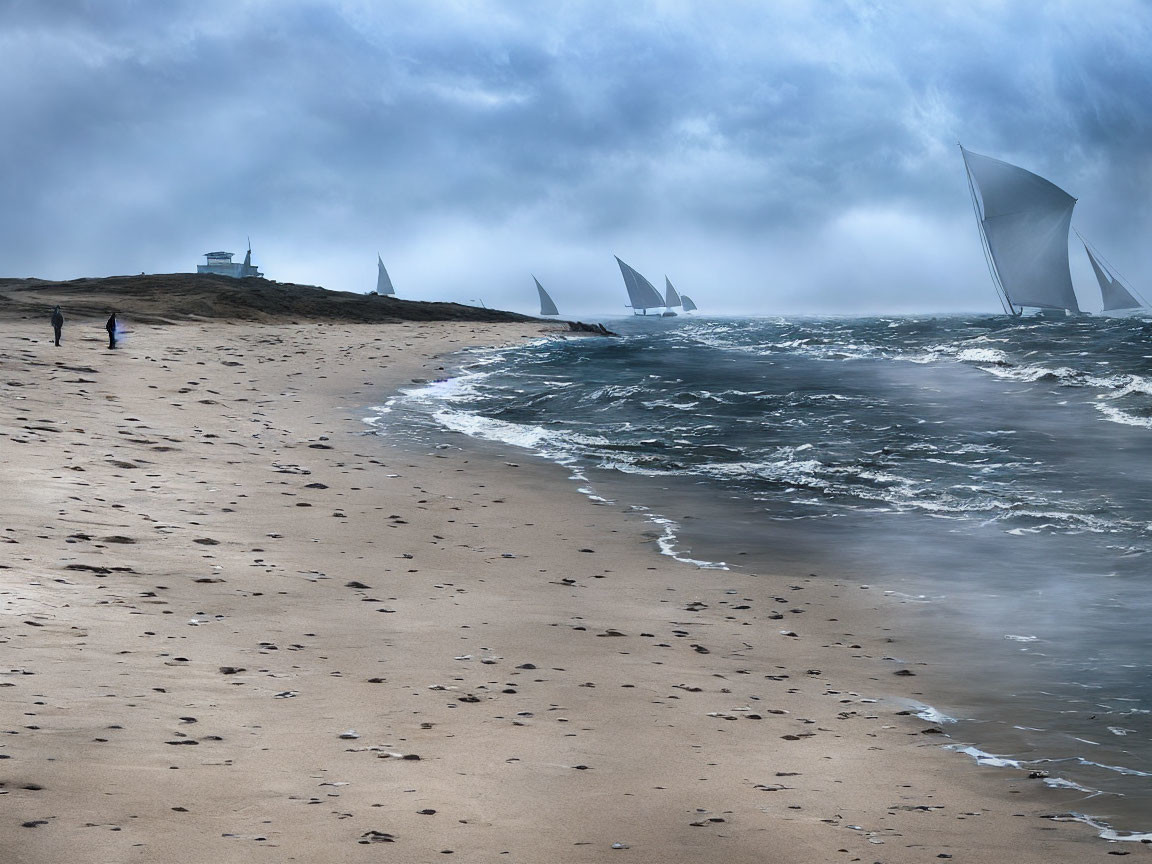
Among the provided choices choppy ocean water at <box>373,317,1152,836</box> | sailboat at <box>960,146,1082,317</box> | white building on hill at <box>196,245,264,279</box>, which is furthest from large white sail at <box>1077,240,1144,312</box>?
white building on hill at <box>196,245,264,279</box>

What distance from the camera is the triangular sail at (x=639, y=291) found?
162 metres

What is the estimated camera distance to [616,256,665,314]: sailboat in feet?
532

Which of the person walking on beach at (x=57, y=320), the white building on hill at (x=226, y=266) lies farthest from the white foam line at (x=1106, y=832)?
the white building on hill at (x=226, y=266)

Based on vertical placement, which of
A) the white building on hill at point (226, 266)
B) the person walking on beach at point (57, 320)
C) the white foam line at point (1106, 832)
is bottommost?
the white foam line at point (1106, 832)

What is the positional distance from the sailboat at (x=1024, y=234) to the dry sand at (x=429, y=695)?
236 feet

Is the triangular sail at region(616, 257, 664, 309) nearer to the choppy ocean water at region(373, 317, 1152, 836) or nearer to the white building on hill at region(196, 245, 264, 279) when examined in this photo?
the white building on hill at region(196, 245, 264, 279)

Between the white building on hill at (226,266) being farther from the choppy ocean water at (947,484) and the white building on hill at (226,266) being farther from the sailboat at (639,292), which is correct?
the choppy ocean water at (947,484)

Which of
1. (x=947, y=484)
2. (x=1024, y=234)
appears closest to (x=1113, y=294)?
(x=1024, y=234)

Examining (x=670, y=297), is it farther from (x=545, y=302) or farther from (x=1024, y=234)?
(x=1024, y=234)

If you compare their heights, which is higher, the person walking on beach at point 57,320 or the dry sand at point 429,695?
the person walking on beach at point 57,320

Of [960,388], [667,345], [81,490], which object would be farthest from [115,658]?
[667,345]

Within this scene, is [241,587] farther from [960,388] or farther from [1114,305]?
[1114,305]

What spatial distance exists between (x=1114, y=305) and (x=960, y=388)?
65.4 meters

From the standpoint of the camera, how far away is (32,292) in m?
56.7
